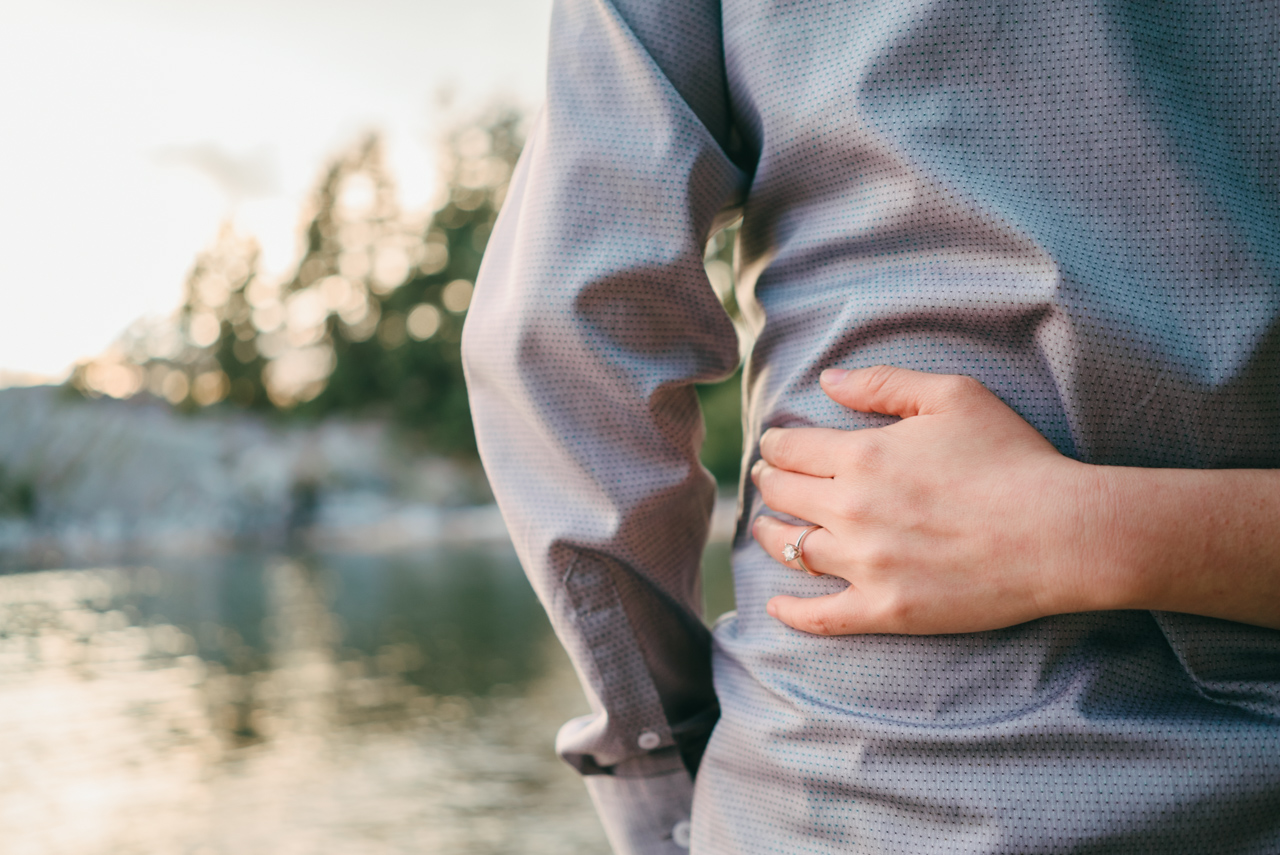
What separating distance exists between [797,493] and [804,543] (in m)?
0.04


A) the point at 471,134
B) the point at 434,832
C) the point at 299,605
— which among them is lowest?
the point at 299,605

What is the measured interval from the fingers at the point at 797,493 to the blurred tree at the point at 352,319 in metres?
24.7

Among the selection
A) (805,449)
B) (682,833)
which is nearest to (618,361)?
(805,449)

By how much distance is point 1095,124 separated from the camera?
1.86ft

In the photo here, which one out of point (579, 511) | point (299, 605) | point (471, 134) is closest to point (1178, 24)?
point (579, 511)

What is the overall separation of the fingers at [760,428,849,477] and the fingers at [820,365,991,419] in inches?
1.0

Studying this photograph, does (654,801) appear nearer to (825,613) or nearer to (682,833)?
(682,833)

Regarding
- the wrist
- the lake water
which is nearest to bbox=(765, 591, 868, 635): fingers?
the wrist

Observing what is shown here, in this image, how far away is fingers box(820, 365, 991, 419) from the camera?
1.85 ft

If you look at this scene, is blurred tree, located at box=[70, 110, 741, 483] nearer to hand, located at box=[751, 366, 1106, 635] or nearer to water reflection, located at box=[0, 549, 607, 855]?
water reflection, located at box=[0, 549, 607, 855]

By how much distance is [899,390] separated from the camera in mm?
583

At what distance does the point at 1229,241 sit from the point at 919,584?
0.28m

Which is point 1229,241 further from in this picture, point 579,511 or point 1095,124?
point 579,511

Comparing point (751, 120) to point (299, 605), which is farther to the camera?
point (299, 605)
